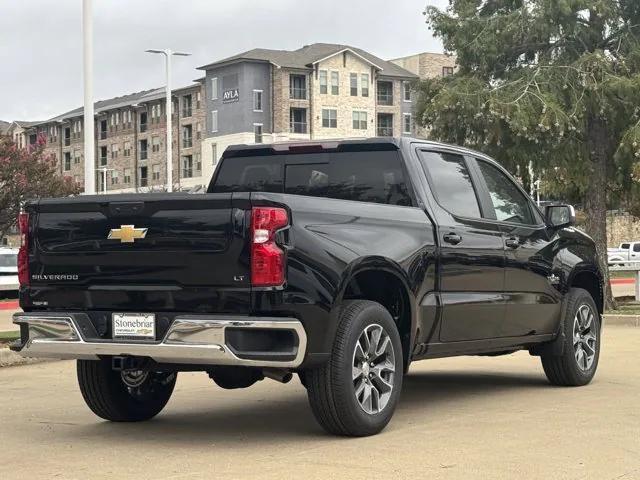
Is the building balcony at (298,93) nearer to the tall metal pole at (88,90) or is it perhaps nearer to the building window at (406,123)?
the building window at (406,123)

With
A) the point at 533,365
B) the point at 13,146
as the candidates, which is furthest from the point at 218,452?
the point at 13,146

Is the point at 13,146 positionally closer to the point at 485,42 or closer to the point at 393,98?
the point at 485,42

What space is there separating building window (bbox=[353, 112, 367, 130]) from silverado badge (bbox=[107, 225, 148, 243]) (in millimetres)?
88893

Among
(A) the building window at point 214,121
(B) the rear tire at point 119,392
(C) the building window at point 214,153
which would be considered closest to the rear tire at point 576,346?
(B) the rear tire at point 119,392

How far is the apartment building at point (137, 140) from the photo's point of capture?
10100 centimetres

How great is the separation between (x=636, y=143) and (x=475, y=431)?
12.8 meters

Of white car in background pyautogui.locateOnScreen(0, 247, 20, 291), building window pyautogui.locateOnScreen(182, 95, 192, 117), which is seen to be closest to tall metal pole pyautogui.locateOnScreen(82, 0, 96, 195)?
white car in background pyautogui.locateOnScreen(0, 247, 20, 291)

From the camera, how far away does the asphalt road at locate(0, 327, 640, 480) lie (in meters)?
6.40

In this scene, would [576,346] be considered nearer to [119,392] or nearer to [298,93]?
[119,392]

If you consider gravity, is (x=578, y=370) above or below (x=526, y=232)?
below

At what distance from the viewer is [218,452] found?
7004mm

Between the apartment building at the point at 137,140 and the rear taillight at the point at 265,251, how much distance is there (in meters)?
88.1

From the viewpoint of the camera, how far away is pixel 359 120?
96375 mm

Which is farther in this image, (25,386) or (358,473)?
(25,386)
